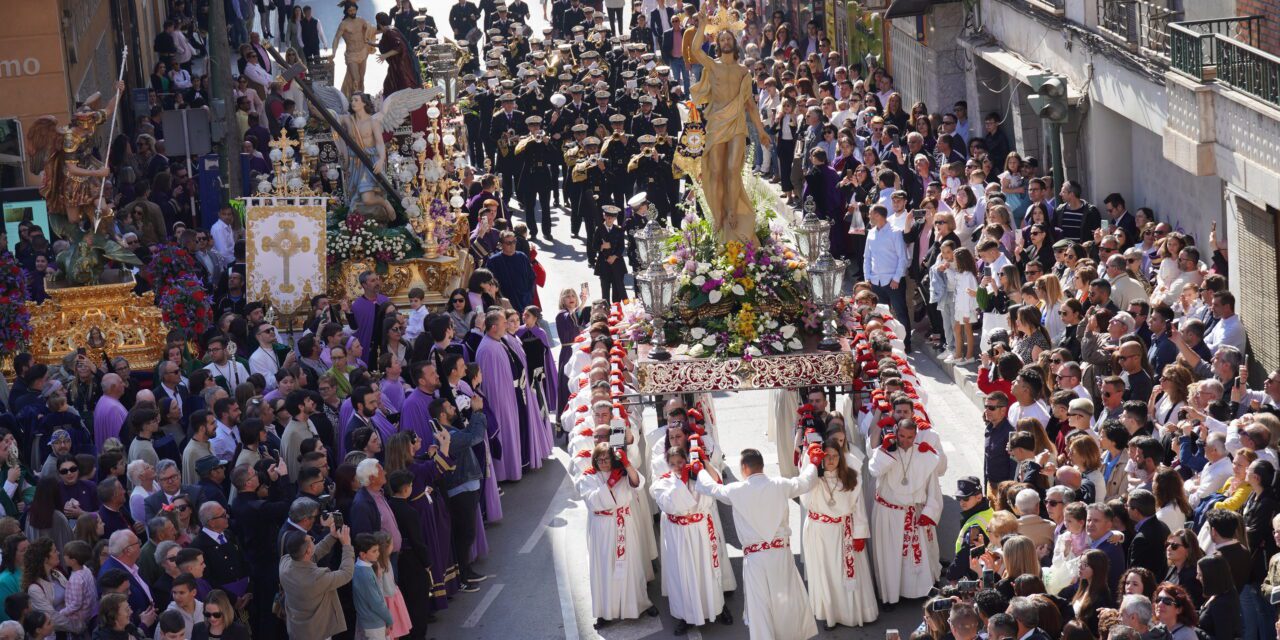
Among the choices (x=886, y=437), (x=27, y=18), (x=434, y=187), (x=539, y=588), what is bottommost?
(x=539, y=588)

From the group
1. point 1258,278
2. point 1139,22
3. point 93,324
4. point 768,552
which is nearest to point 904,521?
point 768,552

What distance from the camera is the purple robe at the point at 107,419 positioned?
50.3ft

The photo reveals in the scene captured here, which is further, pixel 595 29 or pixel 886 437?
pixel 595 29

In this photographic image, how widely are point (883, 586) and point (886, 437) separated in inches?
47.0

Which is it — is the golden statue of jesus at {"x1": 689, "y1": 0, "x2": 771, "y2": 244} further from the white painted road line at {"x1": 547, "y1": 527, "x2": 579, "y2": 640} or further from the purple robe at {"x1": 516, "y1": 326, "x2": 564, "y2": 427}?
the white painted road line at {"x1": 547, "y1": 527, "x2": 579, "y2": 640}

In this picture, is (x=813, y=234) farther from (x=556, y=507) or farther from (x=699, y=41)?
(x=556, y=507)

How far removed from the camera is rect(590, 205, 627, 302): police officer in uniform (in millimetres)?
22000

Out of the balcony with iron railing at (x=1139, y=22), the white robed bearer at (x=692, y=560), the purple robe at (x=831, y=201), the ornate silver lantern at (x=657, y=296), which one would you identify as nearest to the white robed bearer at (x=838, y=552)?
the white robed bearer at (x=692, y=560)

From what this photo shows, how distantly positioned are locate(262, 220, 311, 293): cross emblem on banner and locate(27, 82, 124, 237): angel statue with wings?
2.10 metres

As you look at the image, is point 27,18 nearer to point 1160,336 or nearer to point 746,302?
point 746,302

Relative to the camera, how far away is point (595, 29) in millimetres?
35688

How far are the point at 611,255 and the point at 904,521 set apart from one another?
27.7 ft

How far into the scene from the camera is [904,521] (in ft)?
46.7

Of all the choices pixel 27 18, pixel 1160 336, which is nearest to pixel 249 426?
pixel 1160 336
